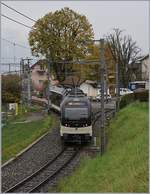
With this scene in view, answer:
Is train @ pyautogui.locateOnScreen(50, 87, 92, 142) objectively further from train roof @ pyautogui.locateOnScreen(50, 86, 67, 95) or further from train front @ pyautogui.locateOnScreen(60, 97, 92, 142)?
train roof @ pyautogui.locateOnScreen(50, 86, 67, 95)

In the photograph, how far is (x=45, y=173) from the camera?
19.1m

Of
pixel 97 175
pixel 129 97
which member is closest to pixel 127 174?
pixel 97 175

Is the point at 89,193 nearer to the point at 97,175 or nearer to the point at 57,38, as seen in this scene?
the point at 97,175

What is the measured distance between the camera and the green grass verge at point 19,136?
24.7 meters

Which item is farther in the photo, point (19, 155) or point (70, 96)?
point (70, 96)

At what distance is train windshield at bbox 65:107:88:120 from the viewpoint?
86.6 feet

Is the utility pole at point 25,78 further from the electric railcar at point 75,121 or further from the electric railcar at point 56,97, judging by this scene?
the electric railcar at point 75,121

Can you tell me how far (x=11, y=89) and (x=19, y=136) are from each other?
32.2 metres

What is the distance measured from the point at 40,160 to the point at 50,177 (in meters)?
4.57

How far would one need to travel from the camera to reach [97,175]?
46.8 ft

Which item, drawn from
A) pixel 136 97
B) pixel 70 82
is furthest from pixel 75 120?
pixel 70 82

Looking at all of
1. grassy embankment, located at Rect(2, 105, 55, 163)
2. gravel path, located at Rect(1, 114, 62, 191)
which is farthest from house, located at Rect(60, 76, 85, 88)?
gravel path, located at Rect(1, 114, 62, 191)

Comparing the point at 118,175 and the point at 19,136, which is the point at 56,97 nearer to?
the point at 19,136

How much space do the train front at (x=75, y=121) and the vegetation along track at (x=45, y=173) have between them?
1.05 metres
